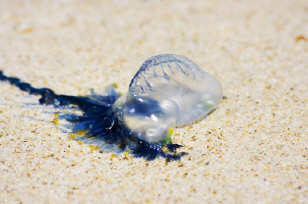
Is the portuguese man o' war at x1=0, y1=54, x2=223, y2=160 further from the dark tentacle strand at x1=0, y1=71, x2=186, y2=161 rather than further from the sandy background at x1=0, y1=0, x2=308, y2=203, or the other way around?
the sandy background at x1=0, y1=0, x2=308, y2=203

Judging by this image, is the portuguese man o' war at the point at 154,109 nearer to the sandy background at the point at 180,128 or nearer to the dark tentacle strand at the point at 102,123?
the dark tentacle strand at the point at 102,123

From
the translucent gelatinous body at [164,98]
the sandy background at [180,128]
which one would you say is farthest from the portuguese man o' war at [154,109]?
the sandy background at [180,128]

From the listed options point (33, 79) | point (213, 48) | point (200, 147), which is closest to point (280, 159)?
point (200, 147)

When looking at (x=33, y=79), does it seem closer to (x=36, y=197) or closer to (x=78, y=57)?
(x=78, y=57)

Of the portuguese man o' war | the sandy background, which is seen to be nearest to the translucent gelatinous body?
the portuguese man o' war

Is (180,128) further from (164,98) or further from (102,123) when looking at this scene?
(102,123)

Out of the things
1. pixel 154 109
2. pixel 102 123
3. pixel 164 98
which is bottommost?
pixel 102 123

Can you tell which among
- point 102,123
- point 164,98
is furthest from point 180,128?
point 102,123

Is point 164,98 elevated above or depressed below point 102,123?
above
